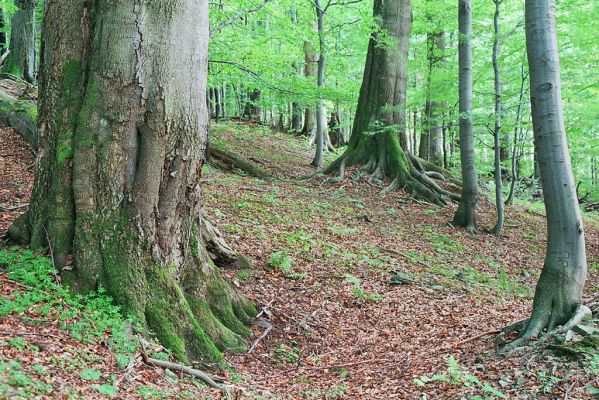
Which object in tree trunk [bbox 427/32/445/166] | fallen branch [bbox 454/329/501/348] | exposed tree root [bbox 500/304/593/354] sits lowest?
fallen branch [bbox 454/329/501/348]

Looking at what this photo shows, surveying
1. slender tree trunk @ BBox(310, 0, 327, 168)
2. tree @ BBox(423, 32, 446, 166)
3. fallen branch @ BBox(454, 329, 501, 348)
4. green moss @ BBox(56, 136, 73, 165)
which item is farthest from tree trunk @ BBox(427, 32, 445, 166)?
green moss @ BBox(56, 136, 73, 165)

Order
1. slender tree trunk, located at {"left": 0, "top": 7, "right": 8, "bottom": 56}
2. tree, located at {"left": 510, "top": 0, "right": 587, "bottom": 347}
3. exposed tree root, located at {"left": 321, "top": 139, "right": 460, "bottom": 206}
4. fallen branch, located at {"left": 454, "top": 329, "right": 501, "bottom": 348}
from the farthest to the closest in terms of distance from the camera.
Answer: slender tree trunk, located at {"left": 0, "top": 7, "right": 8, "bottom": 56} < exposed tree root, located at {"left": 321, "top": 139, "right": 460, "bottom": 206} < fallen branch, located at {"left": 454, "top": 329, "right": 501, "bottom": 348} < tree, located at {"left": 510, "top": 0, "right": 587, "bottom": 347}

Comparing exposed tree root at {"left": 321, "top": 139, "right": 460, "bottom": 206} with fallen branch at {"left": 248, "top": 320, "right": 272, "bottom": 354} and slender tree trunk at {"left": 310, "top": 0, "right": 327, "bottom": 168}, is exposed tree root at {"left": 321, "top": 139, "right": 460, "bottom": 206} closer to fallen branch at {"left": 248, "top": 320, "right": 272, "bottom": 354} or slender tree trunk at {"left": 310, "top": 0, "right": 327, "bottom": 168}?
slender tree trunk at {"left": 310, "top": 0, "right": 327, "bottom": 168}

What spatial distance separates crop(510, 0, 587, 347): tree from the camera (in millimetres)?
4602

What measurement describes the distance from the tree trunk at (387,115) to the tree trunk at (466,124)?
4.76ft

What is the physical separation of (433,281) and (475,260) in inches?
87.4

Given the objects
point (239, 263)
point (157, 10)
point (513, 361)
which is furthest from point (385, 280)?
point (157, 10)

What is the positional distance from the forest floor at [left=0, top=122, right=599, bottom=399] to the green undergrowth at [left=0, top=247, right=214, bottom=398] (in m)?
0.02

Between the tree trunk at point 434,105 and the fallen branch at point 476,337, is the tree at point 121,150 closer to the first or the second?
the fallen branch at point 476,337

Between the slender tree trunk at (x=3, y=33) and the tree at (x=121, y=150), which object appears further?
the slender tree trunk at (x=3, y=33)

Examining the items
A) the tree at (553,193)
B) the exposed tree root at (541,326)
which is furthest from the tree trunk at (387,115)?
the exposed tree root at (541,326)

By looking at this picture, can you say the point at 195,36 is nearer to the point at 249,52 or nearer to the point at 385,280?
the point at 385,280

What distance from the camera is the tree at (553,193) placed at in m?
4.60

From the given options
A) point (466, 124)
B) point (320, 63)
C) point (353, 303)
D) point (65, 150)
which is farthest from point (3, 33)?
point (353, 303)
